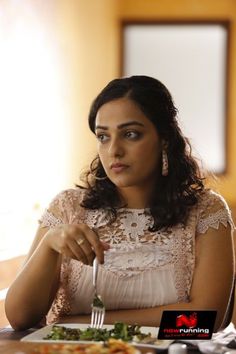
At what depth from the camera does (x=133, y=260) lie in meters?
2.15

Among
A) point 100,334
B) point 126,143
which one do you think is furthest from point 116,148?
point 100,334

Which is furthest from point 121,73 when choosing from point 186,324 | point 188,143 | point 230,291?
point 186,324

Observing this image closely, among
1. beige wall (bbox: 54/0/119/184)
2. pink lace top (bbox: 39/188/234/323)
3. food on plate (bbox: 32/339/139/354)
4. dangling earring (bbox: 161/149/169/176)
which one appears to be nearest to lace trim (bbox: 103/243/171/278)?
pink lace top (bbox: 39/188/234/323)

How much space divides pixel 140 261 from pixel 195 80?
3.41 meters

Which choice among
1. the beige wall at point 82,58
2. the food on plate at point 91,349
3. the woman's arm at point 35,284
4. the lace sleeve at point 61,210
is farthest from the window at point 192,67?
the food on plate at point 91,349

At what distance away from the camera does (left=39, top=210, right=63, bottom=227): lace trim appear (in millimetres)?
2176

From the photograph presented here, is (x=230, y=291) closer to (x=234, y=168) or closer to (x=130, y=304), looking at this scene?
(x=130, y=304)

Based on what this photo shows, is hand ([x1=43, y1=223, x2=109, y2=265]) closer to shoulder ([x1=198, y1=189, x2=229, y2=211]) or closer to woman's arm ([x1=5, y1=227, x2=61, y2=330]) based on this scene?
woman's arm ([x1=5, y1=227, x2=61, y2=330])

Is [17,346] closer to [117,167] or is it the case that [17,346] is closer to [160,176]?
[117,167]

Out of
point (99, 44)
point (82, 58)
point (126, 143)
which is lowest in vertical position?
point (126, 143)

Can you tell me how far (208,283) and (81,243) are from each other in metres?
0.47

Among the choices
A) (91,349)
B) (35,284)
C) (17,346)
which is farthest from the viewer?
(35,284)

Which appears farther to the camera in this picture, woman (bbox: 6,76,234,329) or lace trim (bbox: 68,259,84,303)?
lace trim (bbox: 68,259,84,303)

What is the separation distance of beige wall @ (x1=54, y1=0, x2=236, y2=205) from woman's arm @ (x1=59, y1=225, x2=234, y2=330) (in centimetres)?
212
